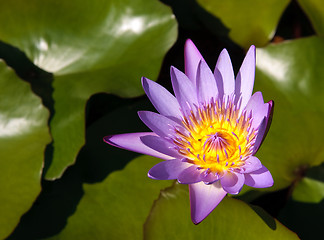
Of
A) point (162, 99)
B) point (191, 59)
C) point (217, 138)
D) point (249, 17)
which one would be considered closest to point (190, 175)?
point (217, 138)

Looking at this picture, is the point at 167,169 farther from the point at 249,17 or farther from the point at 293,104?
the point at 249,17

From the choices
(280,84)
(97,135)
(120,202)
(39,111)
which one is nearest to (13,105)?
(39,111)

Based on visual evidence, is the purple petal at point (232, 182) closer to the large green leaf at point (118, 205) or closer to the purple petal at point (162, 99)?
the purple petal at point (162, 99)

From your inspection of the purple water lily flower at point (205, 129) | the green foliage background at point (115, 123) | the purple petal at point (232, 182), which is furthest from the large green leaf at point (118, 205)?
the purple petal at point (232, 182)

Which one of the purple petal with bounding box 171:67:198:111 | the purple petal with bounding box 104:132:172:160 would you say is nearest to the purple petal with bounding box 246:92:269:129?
the purple petal with bounding box 171:67:198:111

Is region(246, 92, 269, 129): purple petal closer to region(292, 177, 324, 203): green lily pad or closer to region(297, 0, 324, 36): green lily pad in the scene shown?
region(292, 177, 324, 203): green lily pad

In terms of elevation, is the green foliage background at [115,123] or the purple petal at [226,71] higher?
the purple petal at [226,71]

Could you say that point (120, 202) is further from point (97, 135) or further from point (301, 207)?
point (301, 207)
